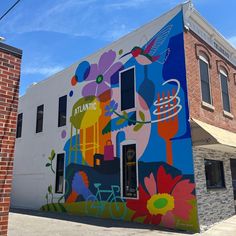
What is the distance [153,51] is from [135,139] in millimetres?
3830

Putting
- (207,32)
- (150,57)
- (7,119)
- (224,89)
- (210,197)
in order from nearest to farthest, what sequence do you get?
(7,119)
(210,197)
(150,57)
(207,32)
(224,89)

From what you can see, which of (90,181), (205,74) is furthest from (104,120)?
(205,74)

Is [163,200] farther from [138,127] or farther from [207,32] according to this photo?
[207,32]

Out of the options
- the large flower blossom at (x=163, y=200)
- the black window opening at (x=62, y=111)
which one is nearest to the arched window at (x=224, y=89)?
the large flower blossom at (x=163, y=200)

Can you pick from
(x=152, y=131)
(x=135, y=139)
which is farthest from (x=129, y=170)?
(x=152, y=131)

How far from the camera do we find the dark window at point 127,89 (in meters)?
13.4

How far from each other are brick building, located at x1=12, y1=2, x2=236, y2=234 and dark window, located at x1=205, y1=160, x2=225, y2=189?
0.13 ft

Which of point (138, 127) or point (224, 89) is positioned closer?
point (138, 127)

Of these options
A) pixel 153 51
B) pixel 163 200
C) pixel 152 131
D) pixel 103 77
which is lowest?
pixel 163 200

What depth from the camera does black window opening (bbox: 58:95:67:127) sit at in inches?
676

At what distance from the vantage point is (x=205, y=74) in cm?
1301

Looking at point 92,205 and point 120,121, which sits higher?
point 120,121

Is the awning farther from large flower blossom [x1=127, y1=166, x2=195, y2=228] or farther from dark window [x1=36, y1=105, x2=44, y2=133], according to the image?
dark window [x1=36, y1=105, x2=44, y2=133]

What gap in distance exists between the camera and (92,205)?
46.5ft
